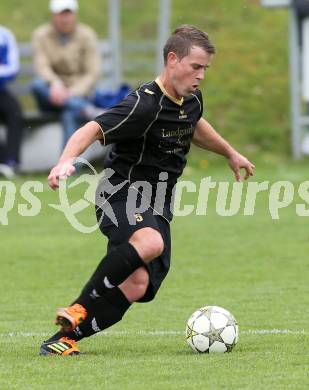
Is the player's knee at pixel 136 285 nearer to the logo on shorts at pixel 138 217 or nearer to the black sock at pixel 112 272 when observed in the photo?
the black sock at pixel 112 272

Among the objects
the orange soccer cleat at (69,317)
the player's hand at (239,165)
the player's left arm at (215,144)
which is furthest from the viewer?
the player's hand at (239,165)

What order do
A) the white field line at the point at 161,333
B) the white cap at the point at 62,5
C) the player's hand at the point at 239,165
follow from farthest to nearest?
1. the white cap at the point at 62,5
2. the player's hand at the point at 239,165
3. the white field line at the point at 161,333

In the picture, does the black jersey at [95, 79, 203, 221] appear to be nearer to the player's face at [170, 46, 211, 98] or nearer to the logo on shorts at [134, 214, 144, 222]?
the player's face at [170, 46, 211, 98]

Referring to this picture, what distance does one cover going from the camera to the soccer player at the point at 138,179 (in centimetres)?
647

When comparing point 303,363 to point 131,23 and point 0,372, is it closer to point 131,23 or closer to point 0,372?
point 0,372

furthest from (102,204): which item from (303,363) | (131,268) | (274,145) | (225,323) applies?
(274,145)

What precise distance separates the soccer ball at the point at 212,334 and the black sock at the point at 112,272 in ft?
1.71

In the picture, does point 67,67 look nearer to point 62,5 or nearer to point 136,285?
point 62,5

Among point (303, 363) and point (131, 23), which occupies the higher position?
point (303, 363)

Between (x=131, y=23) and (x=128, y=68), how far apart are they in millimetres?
3547

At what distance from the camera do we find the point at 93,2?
76.9 ft

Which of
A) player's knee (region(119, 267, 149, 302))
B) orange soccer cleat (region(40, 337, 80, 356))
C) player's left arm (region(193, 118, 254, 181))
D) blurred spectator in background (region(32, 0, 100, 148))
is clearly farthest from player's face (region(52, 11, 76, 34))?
orange soccer cleat (region(40, 337, 80, 356))

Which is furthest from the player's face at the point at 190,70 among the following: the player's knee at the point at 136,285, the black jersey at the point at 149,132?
the player's knee at the point at 136,285

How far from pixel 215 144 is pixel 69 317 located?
174 cm
